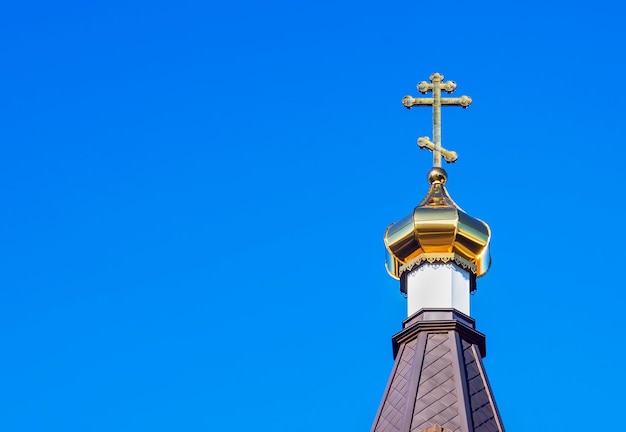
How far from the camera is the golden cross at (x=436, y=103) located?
25094 millimetres

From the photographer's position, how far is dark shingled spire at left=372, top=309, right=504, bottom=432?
2161cm

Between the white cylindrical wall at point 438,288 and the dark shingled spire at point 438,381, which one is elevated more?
the white cylindrical wall at point 438,288

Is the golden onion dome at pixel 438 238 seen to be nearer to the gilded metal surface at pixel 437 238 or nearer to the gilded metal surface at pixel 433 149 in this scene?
the gilded metal surface at pixel 437 238

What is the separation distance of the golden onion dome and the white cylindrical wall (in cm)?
11

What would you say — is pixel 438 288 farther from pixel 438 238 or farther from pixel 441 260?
pixel 438 238

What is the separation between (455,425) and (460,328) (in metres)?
1.85

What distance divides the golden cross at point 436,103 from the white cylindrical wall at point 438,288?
163cm

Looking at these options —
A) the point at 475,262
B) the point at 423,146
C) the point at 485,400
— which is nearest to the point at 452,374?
the point at 485,400

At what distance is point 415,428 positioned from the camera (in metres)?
21.5

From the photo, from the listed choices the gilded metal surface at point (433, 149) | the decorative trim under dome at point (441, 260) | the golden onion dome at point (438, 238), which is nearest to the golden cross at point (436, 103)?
the gilded metal surface at point (433, 149)

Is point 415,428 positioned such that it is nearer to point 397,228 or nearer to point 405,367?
point 405,367

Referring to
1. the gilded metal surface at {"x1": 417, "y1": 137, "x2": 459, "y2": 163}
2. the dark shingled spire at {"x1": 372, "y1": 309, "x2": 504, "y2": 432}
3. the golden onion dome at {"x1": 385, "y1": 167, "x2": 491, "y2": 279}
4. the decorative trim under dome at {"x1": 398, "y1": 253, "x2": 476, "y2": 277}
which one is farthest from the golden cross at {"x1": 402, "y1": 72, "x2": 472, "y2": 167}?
the dark shingled spire at {"x1": 372, "y1": 309, "x2": 504, "y2": 432}

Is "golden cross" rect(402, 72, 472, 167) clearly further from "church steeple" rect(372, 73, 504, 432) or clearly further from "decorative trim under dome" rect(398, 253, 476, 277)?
"decorative trim under dome" rect(398, 253, 476, 277)

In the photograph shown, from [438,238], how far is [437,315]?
3.70 feet
